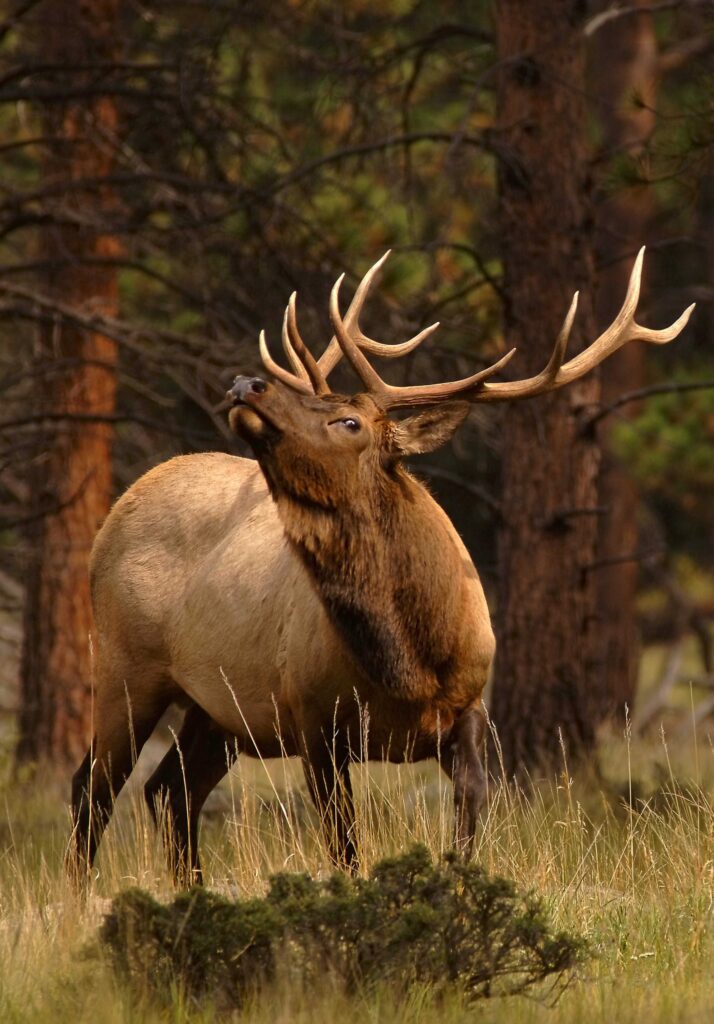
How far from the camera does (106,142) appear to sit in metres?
10.1

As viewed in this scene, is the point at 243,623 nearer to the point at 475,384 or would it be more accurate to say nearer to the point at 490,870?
the point at 475,384

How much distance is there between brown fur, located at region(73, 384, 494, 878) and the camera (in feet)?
18.6

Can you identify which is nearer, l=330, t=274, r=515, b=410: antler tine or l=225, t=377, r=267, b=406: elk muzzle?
l=225, t=377, r=267, b=406: elk muzzle

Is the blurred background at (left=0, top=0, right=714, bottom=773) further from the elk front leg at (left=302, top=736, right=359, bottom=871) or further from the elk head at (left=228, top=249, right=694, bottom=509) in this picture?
the elk head at (left=228, top=249, right=694, bottom=509)

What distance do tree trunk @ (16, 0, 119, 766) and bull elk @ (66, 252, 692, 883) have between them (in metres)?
3.27

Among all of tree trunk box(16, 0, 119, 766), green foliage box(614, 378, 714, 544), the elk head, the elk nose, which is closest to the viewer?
the elk nose

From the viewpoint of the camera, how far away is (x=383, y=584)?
5770 millimetres

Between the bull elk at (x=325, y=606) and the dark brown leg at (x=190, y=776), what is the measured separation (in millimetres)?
17

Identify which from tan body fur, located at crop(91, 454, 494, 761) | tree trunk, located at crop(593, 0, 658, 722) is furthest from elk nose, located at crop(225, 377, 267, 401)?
tree trunk, located at crop(593, 0, 658, 722)

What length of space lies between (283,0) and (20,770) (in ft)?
17.2

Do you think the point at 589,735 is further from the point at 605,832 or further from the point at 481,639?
the point at 481,639

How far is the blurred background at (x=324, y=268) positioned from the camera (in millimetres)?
8438

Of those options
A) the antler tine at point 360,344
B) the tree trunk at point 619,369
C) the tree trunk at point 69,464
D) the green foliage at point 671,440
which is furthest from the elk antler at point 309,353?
the green foliage at point 671,440

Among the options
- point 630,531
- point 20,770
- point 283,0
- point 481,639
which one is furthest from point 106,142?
point 630,531
